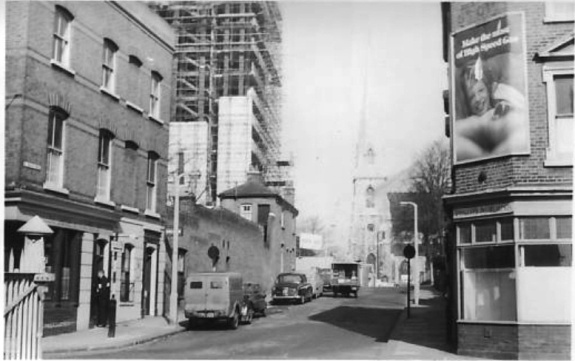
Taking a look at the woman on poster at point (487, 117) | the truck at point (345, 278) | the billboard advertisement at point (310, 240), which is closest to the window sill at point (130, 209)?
the woman on poster at point (487, 117)

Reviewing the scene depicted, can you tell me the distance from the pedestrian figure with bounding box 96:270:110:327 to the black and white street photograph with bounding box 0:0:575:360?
0.20ft

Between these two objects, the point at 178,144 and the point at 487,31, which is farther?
the point at 178,144

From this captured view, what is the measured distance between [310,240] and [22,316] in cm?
3074

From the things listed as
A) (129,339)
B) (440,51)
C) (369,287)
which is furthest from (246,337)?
(369,287)

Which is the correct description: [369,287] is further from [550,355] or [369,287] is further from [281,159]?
[550,355]

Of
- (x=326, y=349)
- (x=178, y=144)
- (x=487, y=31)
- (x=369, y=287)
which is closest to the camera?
(x=487, y=31)

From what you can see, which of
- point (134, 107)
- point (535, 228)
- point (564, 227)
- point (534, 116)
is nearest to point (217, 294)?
point (134, 107)

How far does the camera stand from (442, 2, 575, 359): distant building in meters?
14.0

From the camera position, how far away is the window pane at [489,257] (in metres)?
14.5

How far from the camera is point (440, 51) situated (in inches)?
693

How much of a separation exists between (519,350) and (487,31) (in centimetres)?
650

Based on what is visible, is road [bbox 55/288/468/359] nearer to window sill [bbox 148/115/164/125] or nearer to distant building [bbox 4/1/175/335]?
distant building [bbox 4/1/175/335]

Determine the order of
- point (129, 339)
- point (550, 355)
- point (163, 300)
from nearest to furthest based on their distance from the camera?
1. point (550, 355)
2. point (129, 339)
3. point (163, 300)

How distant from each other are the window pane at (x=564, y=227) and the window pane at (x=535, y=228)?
0.20m
